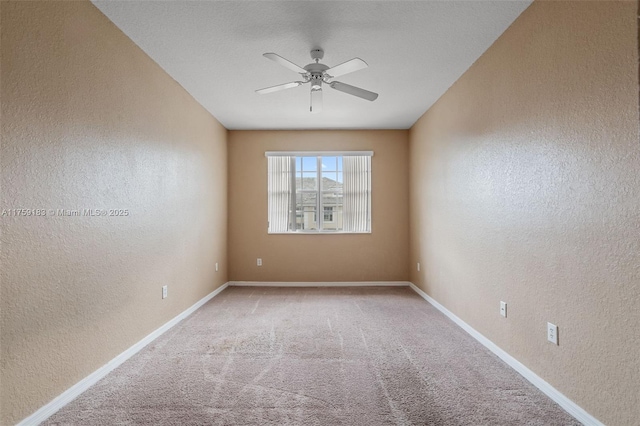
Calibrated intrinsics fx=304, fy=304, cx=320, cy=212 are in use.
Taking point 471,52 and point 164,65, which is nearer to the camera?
point 471,52

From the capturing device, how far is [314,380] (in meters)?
1.99

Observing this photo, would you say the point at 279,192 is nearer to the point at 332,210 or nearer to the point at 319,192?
the point at 319,192

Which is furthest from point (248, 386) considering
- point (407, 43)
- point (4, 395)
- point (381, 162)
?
point (381, 162)

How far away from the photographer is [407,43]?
246cm

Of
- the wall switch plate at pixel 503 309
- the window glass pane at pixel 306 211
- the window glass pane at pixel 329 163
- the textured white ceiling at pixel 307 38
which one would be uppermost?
the textured white ceiling at pixel 307 38

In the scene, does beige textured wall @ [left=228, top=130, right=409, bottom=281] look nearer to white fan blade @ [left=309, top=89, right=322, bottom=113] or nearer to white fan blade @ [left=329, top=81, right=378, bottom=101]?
Answer: white fan blade @ [left=309, top=89, right=322, bottom=113]

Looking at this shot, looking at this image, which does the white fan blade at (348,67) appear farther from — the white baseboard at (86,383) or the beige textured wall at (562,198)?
the white baseboard at (86,383)

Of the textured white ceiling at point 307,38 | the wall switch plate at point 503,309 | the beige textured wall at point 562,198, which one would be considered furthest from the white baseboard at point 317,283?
the textured white ceiling at point 307,38

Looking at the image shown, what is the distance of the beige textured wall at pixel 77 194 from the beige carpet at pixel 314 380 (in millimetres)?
315

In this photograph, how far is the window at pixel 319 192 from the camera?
494 centimetres

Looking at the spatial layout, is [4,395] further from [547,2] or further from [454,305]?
[547,2]

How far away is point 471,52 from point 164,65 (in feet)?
8.95

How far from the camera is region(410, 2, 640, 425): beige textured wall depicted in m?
1.40

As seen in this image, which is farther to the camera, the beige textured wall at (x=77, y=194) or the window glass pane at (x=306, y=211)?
the window glass pane at (x=306, y=211)
